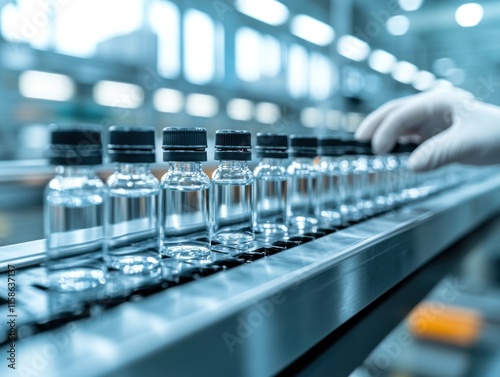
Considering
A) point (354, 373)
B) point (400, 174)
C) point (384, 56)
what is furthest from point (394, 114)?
point (384, 56)

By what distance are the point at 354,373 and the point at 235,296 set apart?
341 millimetres

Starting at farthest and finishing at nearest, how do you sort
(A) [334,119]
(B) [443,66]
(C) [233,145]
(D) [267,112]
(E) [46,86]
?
(A) [334,119] < (B) [443,66] < (D) [267,112] < (E) [46,86] < (C) [233,145]

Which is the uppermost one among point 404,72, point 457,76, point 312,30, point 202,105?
point 312,30

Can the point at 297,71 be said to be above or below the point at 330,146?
above

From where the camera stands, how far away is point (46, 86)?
2574 millimetres

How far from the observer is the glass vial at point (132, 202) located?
0.54m

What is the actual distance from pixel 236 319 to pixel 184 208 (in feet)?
1.05

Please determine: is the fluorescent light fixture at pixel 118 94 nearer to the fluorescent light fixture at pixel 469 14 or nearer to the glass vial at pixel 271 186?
the glass vial at pixel 271 186

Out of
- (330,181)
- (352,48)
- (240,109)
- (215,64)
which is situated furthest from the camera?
(352,48)

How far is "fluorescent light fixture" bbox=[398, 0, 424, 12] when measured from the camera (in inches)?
188

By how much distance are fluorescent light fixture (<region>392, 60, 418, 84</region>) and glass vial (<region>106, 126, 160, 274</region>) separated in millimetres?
5292

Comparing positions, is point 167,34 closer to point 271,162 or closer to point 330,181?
point 330,181

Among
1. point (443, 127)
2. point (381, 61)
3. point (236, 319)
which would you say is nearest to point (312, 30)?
point (381, 61)

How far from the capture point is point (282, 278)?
499 mm
